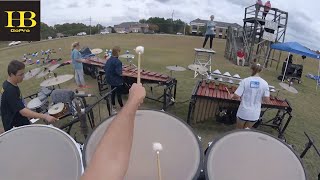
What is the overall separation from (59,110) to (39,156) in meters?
3.19

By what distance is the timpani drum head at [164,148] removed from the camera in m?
1.99

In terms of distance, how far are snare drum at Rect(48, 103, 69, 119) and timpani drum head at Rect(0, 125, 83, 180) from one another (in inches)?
113

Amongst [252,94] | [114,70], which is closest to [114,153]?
[252,94]

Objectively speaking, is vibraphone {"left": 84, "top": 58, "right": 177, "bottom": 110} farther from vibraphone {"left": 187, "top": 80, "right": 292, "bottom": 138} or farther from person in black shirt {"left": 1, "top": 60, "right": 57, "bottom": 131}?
person in black shirt {"left": 1, "top": 60, "right": 57, "bottom": 131}

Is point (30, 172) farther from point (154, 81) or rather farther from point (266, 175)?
point (154, 81)

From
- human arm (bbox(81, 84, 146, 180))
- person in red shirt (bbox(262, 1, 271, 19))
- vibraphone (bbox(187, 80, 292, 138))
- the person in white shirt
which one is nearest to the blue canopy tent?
person in red shirt (bbox(262, 1, 271, 19))

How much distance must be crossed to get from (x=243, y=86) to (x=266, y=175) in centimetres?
252

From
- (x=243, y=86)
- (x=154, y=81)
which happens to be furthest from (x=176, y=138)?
(x=154, y=81)

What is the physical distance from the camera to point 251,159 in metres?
2.07

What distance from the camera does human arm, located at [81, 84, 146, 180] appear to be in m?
0.70

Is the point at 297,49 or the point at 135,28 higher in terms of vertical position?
the point at 135,28

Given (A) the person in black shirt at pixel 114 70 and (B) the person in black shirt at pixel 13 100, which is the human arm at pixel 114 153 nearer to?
(B) the person in black shirt at pixel 13 100
